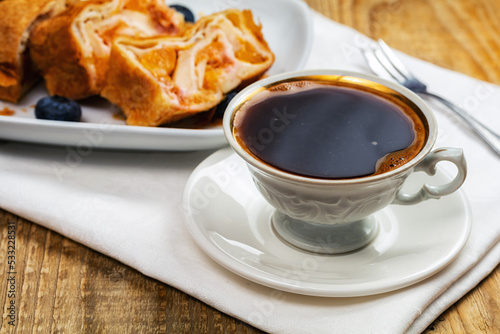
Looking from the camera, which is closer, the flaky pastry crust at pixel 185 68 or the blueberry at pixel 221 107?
the flaky pastry crust at pixel 185 68

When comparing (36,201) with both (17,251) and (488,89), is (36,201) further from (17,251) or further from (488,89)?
(488,89)

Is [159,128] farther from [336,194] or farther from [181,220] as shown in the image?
[336,194]

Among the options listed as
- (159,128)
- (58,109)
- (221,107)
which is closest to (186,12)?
(221,107)

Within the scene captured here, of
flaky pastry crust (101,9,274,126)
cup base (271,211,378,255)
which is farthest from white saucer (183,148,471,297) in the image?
flaky pastry crust (101,9,274,126)

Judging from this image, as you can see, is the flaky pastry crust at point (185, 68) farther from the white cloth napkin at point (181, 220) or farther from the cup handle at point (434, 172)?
the cup handle at point (434, 172)

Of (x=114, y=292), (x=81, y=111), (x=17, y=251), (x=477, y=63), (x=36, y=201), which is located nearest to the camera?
(x=114, y=292)

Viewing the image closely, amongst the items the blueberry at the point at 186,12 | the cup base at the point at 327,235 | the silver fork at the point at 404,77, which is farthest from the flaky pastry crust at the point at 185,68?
the cup base at the point at 327,235

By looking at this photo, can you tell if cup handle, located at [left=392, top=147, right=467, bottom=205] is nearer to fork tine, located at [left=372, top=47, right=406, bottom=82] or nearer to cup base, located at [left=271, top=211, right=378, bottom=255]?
cup base, located at [left=271, top=211, right=378, bottom=255]

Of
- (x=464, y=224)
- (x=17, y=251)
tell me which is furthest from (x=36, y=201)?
(x=464, y=224)
